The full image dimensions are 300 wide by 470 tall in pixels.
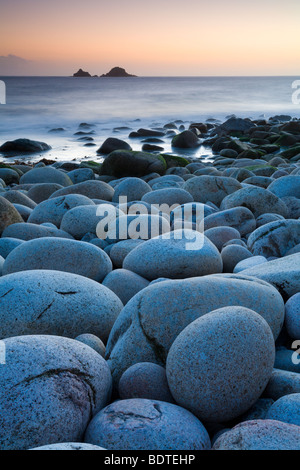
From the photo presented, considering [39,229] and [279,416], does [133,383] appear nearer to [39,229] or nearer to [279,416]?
[279,416]

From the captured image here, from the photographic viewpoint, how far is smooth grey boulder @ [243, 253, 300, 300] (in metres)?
3.11

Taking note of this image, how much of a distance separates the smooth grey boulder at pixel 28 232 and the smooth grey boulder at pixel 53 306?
6.16ft

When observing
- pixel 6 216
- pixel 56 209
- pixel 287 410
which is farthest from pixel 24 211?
pixel 287 410

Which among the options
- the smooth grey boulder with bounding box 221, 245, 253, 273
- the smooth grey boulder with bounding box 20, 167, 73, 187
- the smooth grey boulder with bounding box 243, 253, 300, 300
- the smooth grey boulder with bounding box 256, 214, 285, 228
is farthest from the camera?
the smooth grey boulder with bounding box 20, 167, 73, 187

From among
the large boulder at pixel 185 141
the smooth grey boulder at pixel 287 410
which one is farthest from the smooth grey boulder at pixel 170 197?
the large boulder at pixel 185 141

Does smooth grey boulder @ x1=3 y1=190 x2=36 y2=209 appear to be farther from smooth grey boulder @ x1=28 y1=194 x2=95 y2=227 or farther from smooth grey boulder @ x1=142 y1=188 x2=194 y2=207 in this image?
smooth grey boulder @ x1=142 y1=188 x2=194 y2=207

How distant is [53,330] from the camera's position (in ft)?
9.10

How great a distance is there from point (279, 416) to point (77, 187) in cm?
555

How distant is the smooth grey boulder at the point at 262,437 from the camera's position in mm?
1659

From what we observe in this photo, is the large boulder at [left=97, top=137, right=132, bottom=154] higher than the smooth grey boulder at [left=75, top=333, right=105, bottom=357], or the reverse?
the large boulder at [left=97, top=137, right=132, bottom=154]

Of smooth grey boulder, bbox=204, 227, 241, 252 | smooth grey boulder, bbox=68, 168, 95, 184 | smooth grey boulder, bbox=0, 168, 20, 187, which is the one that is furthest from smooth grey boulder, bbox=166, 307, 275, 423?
smooth grey boulder, bbox=0, 168, 20, 187

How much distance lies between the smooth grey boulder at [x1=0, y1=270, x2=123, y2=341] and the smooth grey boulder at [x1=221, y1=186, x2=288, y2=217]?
3.02 meters

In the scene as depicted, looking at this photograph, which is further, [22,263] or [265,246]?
[265,246]
